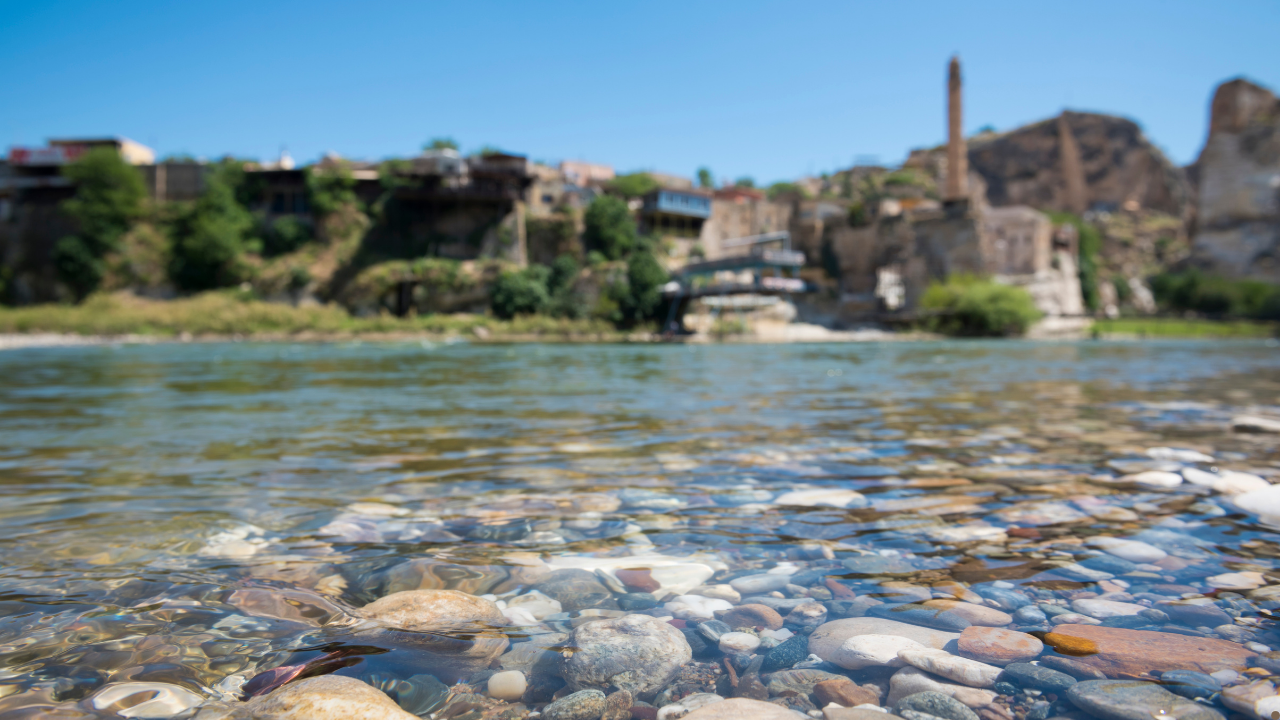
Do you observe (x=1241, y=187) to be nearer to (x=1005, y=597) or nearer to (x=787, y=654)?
(x=1005, y=597)

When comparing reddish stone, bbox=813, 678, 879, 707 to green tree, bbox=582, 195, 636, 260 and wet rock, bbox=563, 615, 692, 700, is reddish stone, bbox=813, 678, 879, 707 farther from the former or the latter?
green tree, bbox=582, 195, 636, 260

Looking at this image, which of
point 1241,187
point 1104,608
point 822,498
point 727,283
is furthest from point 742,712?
point 1241,187

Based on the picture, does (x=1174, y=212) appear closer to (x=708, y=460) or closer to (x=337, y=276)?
(x=337, y=276)

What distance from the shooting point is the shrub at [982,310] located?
35438mm

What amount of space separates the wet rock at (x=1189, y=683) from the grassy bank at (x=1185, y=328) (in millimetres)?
47229

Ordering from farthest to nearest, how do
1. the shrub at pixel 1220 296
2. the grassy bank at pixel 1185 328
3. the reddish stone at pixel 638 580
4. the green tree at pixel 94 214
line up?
the shrub at pixel 1220 296
the grassy bank at pixel 1185 328
the green tree at pixel 94 214
the reddish stone at pixel 638 580

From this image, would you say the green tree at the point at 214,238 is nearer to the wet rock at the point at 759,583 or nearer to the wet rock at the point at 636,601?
the wet rock at the point at 636,601

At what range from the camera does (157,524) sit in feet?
7.93

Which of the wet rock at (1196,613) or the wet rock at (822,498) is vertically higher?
the wet rock at (1196,613)

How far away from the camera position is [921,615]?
156cm

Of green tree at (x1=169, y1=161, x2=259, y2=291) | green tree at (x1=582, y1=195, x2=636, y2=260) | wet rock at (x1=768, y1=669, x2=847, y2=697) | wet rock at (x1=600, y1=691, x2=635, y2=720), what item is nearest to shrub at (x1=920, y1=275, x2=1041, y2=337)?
green tree at (x1=582, y1=195, x2=636, y2=260)

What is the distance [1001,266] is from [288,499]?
54623mm

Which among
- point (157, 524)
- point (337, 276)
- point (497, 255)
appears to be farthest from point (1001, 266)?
point (157, 524)

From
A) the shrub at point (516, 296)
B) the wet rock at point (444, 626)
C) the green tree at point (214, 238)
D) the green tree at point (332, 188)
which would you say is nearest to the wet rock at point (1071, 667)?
the wet rock at point (444, 626)
